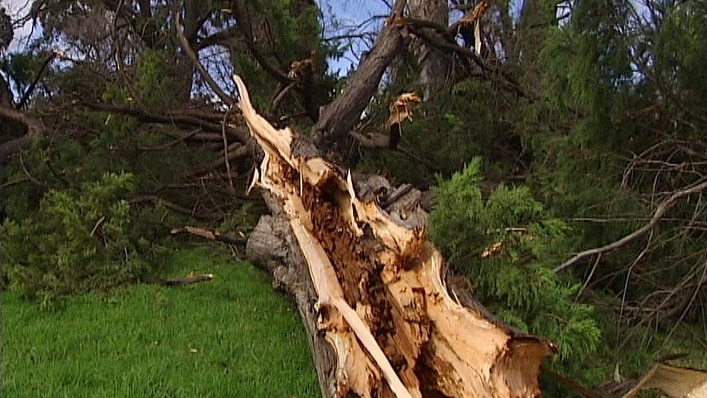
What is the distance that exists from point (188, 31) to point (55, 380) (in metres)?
3.62

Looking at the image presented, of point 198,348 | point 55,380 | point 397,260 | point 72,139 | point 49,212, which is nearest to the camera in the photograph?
point 397,260

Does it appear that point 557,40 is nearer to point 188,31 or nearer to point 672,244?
point 672,244

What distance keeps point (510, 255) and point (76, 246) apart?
2.42 meters

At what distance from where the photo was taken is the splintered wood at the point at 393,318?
6.96 feet

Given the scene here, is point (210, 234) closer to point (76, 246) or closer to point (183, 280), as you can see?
point (183, 280)

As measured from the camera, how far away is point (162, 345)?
3.27m

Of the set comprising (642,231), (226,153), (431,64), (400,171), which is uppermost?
(431,64)

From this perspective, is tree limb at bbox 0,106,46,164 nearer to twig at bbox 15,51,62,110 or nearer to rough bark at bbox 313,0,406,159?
twig at bbox 15,51,62,110

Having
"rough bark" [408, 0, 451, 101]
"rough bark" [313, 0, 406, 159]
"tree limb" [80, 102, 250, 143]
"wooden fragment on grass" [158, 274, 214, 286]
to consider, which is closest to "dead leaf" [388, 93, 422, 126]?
"rough bark" [313, 0, 406, 159]

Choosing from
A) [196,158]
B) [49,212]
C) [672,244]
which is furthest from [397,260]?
[196,158]

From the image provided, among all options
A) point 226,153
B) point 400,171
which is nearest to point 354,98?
point 400,171

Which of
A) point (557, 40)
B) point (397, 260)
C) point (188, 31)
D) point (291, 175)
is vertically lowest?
point (397, 260)

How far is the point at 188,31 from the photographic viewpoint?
232 inches

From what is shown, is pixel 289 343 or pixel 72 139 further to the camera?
pixel 72 139
